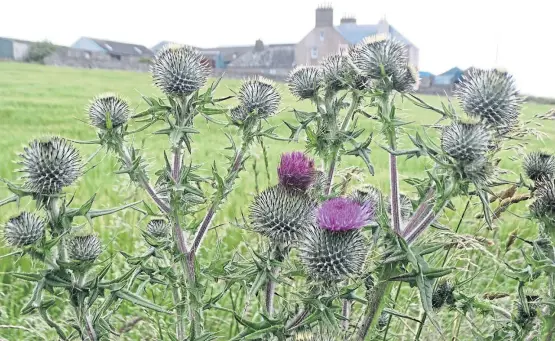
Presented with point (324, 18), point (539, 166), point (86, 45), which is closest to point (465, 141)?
point (539, 166)

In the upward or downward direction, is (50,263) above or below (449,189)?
below

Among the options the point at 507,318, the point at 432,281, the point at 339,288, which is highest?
the point at 432,281

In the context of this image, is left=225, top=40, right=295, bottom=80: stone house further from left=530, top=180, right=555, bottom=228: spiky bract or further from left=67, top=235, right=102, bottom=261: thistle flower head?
left=530, top=180, right=555, bottom=228: spiky bract

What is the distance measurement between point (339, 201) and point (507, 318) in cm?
110

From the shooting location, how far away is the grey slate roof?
58000mm

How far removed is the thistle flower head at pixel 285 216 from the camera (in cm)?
213

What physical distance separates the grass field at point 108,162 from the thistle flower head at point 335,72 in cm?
28

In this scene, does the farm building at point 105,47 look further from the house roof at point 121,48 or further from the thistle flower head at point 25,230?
the thistle flower head at point 25,230

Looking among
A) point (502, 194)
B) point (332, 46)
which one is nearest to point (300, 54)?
point (332, 46)

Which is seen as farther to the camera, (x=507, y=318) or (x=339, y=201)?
(x=507, y=318)

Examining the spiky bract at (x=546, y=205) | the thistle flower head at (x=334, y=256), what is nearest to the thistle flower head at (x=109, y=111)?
Result: the thistle flower head at (x=334, y=256)

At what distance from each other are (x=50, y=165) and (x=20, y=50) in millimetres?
45970

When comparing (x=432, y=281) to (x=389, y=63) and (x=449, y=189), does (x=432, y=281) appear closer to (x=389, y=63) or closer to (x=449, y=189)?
(x=449, y=189)

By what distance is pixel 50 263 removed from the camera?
2004 mm
